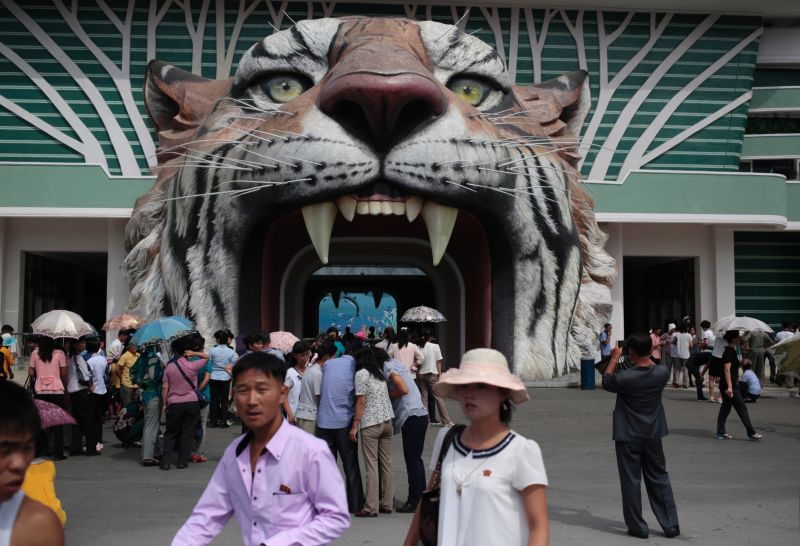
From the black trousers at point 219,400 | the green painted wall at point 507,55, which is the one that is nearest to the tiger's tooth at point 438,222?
the black trousers at point 219,400

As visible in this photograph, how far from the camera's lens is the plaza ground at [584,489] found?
16.7ft

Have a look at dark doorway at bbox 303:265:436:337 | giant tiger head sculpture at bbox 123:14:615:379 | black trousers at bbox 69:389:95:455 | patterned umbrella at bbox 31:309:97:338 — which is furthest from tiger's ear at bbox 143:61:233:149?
dark doorway at bbox 303:265:436:337

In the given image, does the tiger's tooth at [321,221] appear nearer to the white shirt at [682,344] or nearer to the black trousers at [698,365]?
the black trousers at [698,365]

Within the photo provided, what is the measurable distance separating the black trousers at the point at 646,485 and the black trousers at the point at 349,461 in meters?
1.72

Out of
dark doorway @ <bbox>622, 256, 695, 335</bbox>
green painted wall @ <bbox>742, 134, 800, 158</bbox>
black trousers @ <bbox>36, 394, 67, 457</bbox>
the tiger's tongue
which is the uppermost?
green painted wall @ <bbox>742, 134, 800, 158</bbox>

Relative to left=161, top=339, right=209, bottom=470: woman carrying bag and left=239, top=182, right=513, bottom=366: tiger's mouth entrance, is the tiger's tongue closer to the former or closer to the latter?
left=239, top=182, right=513, bottom=366: tiger's mouth entrance

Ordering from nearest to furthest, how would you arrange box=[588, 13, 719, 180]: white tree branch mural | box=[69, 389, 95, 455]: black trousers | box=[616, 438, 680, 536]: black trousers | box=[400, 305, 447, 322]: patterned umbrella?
box=[616, 438, 680, 536]: black trousers
box=[69, 389, 95, 455]: black trousers
box=[400, 305, 447, 322]: patterned umbrella
box=[588, 13, 719, 180]: white tree branch mural

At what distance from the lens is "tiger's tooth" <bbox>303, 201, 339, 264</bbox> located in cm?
1025

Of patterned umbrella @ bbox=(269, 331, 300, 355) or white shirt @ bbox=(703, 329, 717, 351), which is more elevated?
patterned umbrella @ bbox=(269, 331, 300, 355)

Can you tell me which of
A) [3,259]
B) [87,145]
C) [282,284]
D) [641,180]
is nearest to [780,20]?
[641,180]

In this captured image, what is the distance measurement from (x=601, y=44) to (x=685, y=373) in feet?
28.9

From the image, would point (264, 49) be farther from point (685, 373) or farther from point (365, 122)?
point (685, 373)

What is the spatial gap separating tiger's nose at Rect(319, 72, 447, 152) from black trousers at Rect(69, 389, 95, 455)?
4.08 meters

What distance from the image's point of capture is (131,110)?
61.7 ft
